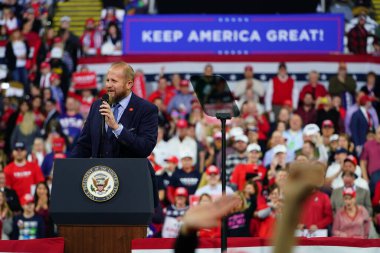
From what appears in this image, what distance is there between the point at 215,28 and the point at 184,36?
68 centimetres

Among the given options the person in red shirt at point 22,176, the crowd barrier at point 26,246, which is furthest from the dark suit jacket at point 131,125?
the person in red shirt at point 22,176

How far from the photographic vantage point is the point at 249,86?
22.1m

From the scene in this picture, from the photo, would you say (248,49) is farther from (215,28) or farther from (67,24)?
(67,24)

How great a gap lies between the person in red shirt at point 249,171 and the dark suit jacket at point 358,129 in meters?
3.28

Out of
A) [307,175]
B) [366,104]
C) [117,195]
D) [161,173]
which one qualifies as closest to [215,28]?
[366,104]

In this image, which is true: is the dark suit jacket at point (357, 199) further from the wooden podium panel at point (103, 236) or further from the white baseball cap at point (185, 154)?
the wooden podium panel at point (103, 236)

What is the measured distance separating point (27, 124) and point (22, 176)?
345 cm

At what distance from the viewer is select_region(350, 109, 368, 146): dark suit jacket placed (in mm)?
19719

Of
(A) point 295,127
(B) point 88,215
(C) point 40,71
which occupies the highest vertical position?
(C) point 40,71

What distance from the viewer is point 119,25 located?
83.6 ft

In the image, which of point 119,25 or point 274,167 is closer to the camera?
point 274,167

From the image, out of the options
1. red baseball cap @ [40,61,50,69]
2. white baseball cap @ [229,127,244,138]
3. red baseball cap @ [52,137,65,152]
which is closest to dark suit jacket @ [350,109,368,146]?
white baseball cap @ [229,127,244,138]

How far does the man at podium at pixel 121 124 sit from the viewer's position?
8.01 metres

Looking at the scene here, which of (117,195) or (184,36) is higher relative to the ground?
(184,36)
